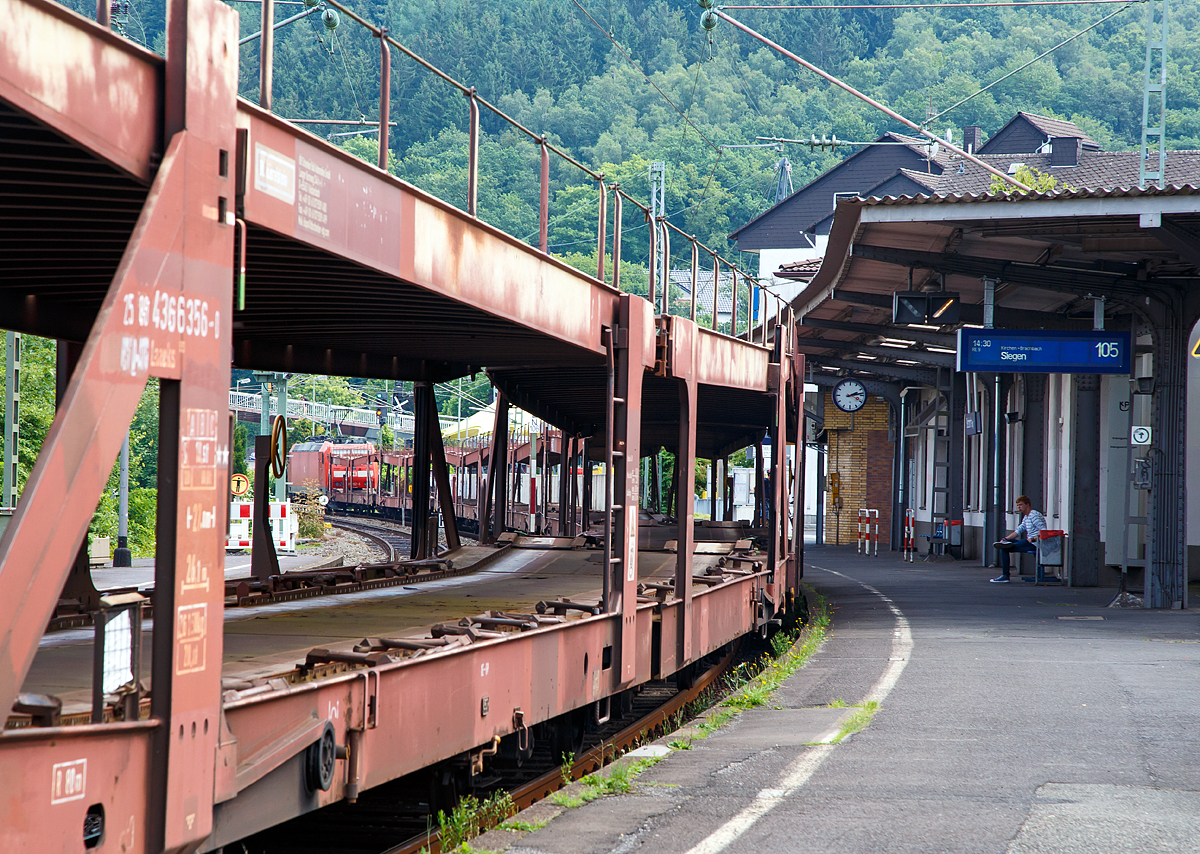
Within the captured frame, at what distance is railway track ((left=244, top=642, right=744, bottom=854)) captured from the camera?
24.8ft

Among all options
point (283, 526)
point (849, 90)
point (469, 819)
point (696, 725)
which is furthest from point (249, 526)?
point (469, 819)

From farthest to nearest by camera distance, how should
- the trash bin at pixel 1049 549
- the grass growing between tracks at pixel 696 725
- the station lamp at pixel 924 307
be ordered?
1. the trash bin at pixel 1049 549
2. the station lamp at pixel 924 307
3. the grass growing between tracks at pixel 696 725

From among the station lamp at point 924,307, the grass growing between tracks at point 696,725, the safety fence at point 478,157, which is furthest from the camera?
the station lamp at point 924,307

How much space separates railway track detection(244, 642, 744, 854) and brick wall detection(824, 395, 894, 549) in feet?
111

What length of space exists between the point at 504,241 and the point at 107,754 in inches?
155

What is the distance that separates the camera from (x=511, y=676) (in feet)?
23.9

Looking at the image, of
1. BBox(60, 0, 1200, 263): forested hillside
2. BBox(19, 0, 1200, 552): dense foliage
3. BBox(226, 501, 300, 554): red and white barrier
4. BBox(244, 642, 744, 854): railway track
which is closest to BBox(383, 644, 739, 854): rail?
BBox(244, 642, 744, 854): railway track

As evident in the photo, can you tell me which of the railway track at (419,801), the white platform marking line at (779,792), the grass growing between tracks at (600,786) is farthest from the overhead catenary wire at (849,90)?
the grass growing between tracks at (600,786)

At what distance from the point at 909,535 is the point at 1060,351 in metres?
16.9

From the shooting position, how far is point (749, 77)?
96.2 m

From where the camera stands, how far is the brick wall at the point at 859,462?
44.0 m

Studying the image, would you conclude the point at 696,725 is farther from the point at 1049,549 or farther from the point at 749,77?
the point at 749,77

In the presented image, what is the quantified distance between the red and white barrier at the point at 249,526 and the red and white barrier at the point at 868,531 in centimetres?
1602

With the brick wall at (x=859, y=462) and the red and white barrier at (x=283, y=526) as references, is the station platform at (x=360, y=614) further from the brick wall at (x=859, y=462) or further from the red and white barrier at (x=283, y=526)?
the brick wall at (x=859, y=462)
